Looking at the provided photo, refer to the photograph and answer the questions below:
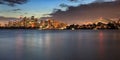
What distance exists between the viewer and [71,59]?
26781 millimetres

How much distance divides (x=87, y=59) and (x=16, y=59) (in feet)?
25.6

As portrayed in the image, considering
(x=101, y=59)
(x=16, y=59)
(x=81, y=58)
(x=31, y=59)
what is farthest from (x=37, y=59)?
(x=101, y=59)

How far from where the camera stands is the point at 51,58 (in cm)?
2777

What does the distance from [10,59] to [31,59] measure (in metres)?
2.31

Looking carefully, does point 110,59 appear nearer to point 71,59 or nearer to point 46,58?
point 71,59

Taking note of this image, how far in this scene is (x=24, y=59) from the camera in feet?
89.1

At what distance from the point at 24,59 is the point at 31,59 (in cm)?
Result: 79

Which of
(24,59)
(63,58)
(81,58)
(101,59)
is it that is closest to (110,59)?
(101,59)

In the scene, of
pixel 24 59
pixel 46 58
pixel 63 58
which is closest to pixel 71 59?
pixel 63 58

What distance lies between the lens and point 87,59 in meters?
26.7

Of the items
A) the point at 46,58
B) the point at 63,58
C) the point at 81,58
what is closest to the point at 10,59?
the point at 46,58

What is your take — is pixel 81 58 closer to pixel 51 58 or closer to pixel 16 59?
pixel 51 58

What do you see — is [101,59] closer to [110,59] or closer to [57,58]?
[110,59]

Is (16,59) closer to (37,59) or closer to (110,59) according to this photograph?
(37,59)
